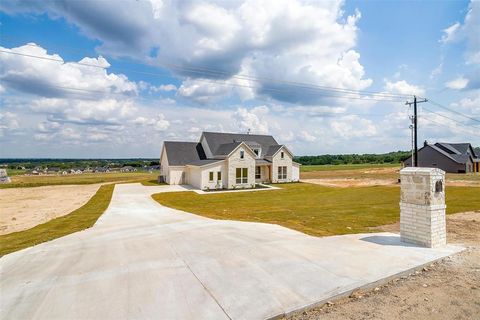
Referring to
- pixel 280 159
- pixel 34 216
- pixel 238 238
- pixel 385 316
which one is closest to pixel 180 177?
pixel 280 159

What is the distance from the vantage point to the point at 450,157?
53.8m

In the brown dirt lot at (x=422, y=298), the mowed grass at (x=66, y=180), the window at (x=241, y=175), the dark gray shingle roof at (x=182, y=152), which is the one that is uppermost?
the dark gray shingle roof at (x=182, y=152)

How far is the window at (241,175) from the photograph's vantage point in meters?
32.8

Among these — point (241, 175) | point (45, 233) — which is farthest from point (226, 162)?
point (45, 233)

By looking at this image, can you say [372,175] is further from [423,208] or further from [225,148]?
[423,208]

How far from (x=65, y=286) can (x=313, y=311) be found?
16.9ft

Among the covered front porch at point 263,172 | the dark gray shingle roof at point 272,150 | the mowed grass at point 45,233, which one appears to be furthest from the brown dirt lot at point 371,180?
the mowed grass at point 45,233

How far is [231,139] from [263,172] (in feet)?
21.3

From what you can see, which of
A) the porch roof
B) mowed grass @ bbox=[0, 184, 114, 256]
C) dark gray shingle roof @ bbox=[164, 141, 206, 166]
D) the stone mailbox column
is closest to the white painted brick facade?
the porch roof

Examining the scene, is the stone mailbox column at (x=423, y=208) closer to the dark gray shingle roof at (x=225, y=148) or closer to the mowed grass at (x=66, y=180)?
the dark gray shingle roof at (x=225, y=148)

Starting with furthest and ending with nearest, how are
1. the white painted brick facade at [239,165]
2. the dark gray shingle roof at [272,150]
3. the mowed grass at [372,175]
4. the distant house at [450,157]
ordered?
1. the distant house at [450,157]
2. the mowed grass at [372,175]
3. the dark gray shingle roof at [272,150]
4. the white painted brick facade at [239,165]

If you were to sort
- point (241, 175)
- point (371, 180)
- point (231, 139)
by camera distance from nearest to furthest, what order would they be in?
point (241, 175)
point (231, 139)
point (371, 180)

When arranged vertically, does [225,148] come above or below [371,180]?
above

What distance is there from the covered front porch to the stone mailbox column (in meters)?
27.7
